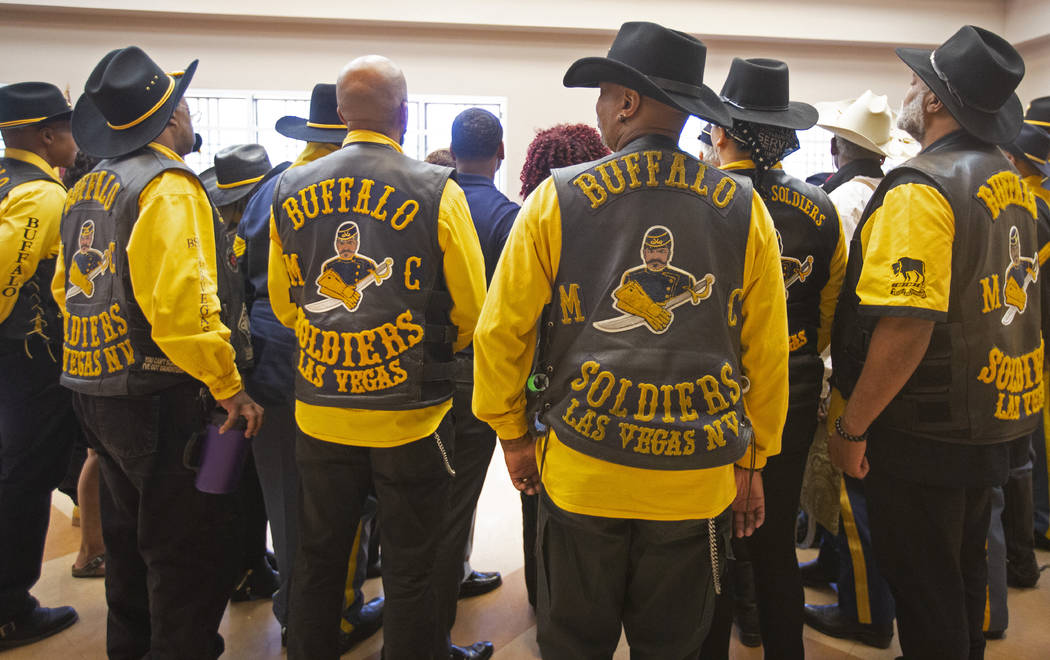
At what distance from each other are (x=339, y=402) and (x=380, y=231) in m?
0.44

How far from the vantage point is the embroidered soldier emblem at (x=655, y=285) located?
1.27m

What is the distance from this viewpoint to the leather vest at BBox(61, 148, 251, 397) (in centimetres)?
176

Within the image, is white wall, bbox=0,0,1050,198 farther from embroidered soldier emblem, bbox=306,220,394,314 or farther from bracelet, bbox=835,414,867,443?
bracelet, bbox=835,414,867,443

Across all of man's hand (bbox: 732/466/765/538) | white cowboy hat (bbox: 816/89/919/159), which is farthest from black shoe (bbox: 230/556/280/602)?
white cowboy hat (bbox: 816/89/919/159)

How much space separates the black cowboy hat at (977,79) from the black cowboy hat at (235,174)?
216 cm

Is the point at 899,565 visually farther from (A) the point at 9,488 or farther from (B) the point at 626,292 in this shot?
(A) the point at 9,488

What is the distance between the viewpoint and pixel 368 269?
165 cm

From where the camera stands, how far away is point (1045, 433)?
9.40 ft

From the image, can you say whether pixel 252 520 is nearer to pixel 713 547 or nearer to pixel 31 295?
pixel 31 295

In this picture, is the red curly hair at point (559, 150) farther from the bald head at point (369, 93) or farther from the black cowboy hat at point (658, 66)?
the black cowboy hat at point (658, 66)

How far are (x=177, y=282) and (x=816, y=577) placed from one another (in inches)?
101

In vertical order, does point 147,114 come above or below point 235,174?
above

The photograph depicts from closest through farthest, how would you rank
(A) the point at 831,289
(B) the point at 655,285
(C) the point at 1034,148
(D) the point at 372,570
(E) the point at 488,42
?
1. (B) the point at 655,285
2. (A) the point at 831,289
3. (C) the point at 1034,148
4. (D) the point at 372,570
5. (E) the point at 488,42

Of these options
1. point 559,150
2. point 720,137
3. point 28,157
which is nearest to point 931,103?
point 720,137
